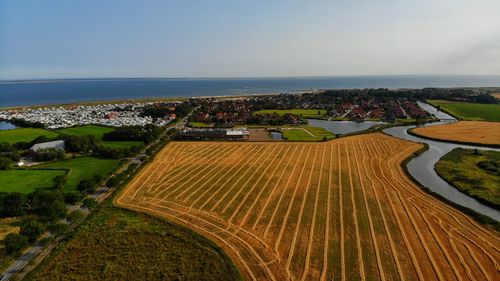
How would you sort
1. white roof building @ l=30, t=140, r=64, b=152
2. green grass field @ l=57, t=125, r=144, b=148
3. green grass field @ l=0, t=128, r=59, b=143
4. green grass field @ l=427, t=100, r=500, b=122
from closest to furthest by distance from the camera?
white roof building @ l=30, t=140, r=64, b=152
green grass field @ l=57, t=125, r=144, b=148
green grass field @ l=0, t=128, r=59, b=143
green grass field @ l=427, t=100, r=500, b=122

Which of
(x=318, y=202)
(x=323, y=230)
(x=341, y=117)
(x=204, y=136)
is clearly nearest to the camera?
(x=323, y=230)

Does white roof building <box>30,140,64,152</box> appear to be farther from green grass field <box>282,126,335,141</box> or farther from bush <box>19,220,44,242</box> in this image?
green grass field <box>282,126,335,141</box>

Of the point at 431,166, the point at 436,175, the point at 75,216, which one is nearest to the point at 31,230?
the point at 75,216

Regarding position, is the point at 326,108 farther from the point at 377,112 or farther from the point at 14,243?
the point at 14,243

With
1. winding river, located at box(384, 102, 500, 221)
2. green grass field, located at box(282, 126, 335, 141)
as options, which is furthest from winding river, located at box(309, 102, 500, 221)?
green grass field, located at box(282, 126, 335, 141)

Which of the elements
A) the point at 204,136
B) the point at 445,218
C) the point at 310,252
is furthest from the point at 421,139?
the point at 310,252

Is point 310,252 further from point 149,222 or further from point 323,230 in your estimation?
point 149,222
